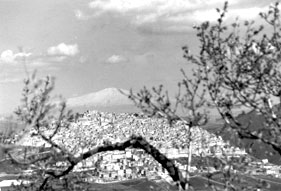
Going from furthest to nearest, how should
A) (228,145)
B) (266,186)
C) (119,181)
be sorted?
1. (119,181)
2. (228,145)
3. (266,186)

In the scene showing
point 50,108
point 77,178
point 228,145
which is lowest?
point 77,178

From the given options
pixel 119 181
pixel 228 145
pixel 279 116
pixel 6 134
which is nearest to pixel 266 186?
pixel 228 145

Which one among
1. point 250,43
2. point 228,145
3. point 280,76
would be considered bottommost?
point 228,145

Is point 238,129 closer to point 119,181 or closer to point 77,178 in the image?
point 77,178

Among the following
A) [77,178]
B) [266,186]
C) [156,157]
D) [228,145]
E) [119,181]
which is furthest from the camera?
[119,181]

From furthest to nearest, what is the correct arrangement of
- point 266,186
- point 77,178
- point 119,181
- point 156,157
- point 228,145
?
point 119,181 → point 77,178 → point 156,157 → point 228,145 → point 266,186

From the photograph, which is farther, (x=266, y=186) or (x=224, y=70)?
(x=224, y=70)

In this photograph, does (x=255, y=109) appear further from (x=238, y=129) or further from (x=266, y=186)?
(x=266, y=186)

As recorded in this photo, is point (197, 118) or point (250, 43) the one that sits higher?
point (250, 43)

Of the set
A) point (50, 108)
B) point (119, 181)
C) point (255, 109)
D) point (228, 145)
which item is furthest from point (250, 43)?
point (119, 181)
